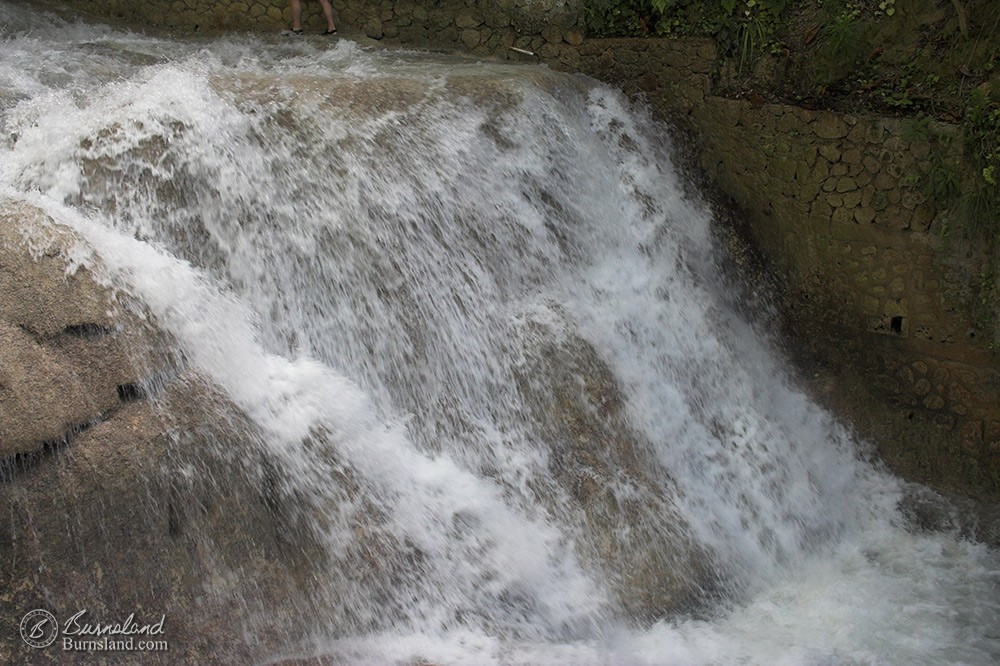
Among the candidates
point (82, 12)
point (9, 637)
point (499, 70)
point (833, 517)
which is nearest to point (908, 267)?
point (833, 517)

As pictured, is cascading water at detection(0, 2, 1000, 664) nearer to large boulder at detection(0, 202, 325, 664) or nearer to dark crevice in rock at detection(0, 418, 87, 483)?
large boulder at detection(0, 202, 325, 664)

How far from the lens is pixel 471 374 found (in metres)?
4.27

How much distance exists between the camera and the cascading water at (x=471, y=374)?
3.85m

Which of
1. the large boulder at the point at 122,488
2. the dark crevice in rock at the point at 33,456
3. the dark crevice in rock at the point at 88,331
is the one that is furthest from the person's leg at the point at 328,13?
the dark crevice in rock at the point at 33,456

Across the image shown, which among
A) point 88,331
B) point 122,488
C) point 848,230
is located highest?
point 848,230

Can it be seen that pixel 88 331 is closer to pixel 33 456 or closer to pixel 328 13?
pixel 33 456

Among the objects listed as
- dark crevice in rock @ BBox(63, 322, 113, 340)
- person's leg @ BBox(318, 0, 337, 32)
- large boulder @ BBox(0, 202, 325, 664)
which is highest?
person's leg @ BBox(318, 0, 337, 32)

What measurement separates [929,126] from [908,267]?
82 centimetres

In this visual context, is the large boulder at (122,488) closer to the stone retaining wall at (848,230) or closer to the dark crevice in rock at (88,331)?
the dark crevice in rock at (88,331)

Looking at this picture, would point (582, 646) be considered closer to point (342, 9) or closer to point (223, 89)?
point (223, 89)

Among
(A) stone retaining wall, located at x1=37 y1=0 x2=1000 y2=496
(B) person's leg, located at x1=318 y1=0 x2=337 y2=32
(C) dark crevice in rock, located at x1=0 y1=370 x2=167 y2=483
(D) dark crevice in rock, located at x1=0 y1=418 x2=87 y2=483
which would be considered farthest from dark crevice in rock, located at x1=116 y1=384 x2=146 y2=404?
(A) stone retaining wall, located at x1=37 y1=0 x2=1000 y2=496

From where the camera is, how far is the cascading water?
3850mm

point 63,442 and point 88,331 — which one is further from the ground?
point 88,331

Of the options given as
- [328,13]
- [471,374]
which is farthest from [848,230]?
[328,13]
